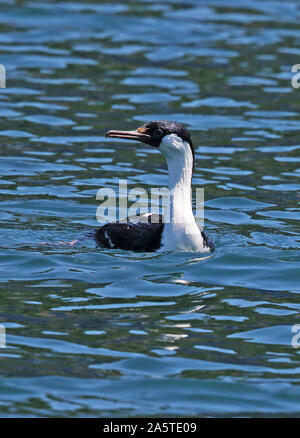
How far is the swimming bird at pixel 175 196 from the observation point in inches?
481

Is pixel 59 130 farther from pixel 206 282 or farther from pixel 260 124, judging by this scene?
pixel 206 282

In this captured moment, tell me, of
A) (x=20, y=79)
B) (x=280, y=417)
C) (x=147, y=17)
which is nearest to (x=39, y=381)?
(x=280, y=417)

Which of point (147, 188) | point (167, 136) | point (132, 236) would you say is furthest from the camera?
point (147, 188)

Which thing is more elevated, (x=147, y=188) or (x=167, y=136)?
(x=167, y=136)

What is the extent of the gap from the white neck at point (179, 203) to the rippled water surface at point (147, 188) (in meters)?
0.24

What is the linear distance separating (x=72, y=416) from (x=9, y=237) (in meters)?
5.40

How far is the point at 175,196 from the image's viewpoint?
12.3 metres

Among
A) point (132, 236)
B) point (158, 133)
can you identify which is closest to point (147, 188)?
point (132, 236)

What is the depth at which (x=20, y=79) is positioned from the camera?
21328 millimetres

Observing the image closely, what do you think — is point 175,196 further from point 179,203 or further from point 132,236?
point 132,236

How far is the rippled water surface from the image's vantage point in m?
9.03

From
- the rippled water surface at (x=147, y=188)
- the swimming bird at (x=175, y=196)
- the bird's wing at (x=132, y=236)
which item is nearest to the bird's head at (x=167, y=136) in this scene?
the swimming bird at (x=175, y=196)

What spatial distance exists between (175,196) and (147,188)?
154 inches

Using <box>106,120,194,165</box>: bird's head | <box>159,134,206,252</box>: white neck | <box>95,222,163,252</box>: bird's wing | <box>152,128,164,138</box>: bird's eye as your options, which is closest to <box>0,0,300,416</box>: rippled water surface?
<box>95,222,163,252</box>: bird's wing
